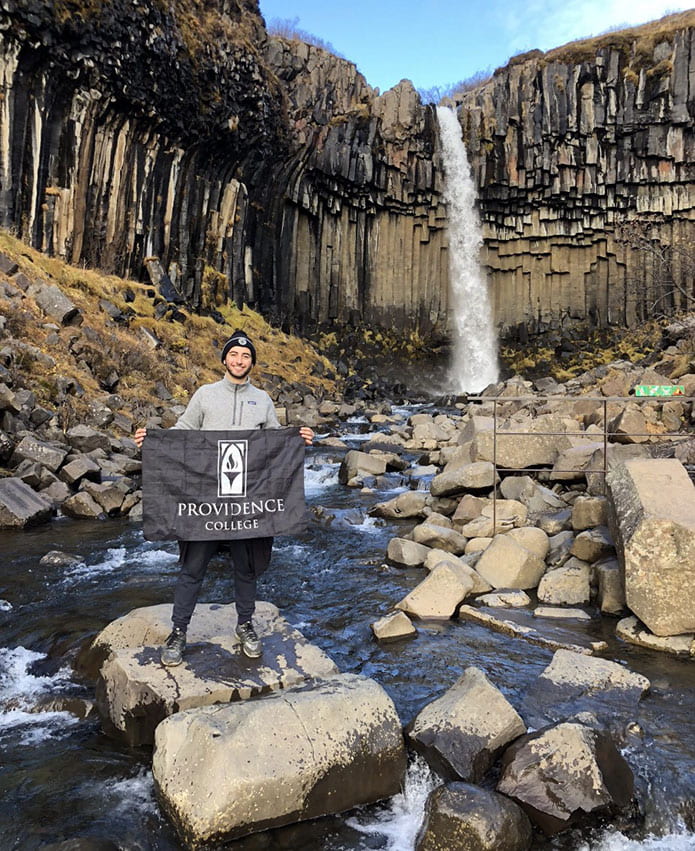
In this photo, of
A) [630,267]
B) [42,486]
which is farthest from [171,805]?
[630,267]

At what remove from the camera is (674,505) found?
207 inches

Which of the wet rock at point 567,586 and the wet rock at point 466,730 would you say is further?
the wet rock at point 567,586

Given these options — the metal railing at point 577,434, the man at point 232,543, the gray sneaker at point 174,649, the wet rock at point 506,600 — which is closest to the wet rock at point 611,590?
the wet rock at point 506,600

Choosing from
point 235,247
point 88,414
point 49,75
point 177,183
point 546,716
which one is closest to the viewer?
point 546,716

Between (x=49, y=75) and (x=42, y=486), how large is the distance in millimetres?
18518

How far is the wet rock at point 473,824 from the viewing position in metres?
2.95

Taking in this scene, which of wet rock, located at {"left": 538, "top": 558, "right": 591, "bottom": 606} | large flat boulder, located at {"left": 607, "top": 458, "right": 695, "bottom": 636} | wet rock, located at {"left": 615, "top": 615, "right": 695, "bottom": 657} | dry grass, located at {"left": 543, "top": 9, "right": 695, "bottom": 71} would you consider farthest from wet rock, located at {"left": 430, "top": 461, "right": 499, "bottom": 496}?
dry grass, located at {"left": 543, "top": 9, "right": 695, "bottom": 71}

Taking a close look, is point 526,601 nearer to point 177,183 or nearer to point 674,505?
point 674,505

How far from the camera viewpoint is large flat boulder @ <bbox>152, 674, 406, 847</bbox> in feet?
9.87

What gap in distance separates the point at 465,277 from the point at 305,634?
3738 centimetres

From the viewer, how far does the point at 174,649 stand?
4156mm

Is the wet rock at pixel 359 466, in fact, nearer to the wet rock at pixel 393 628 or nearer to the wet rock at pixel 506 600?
the wet rock at pixel 506 600

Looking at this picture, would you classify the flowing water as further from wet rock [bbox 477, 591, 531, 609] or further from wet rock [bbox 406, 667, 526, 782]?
wet rock [bbox 477, 591, 531, 609]

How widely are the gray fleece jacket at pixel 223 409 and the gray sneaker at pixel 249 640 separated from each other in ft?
4.70
